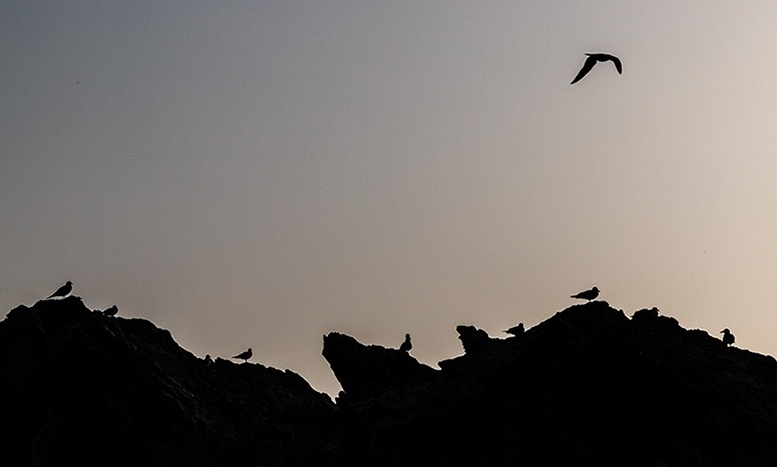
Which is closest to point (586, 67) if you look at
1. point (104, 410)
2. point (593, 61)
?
point (593, 61)

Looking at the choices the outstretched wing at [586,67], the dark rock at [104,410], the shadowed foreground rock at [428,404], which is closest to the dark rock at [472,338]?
the shadowed foreground rock at [428,404]

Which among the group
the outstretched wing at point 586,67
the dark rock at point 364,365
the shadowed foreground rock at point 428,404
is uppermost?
the outstretched wing at point 586,67

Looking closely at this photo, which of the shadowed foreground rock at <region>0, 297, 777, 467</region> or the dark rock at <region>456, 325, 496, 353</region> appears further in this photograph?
the dark rock at <region>456, 325, 496, 353</region>

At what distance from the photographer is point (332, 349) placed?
52.7m

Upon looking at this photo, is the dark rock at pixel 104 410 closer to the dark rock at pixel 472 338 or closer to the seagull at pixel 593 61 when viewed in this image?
the dark rock at pixel 472 338

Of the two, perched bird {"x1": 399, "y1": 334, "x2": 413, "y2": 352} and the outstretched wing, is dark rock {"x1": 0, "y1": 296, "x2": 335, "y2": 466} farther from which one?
the outstretched wing

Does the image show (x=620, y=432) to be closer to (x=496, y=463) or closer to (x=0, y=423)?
(x=496, y=463)

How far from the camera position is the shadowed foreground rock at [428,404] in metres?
38.7

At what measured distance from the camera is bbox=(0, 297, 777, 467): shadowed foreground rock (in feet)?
127

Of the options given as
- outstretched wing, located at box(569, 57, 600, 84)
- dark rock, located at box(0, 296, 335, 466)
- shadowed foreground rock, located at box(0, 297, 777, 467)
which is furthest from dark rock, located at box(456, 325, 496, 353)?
outstretched wing, located at box(569, 57, 600, 84)

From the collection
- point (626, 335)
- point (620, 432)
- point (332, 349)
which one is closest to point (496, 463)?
point (620, 432)

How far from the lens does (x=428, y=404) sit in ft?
136

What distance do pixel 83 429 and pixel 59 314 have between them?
22.3 feet

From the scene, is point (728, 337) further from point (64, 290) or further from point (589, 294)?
point (64, 290)
